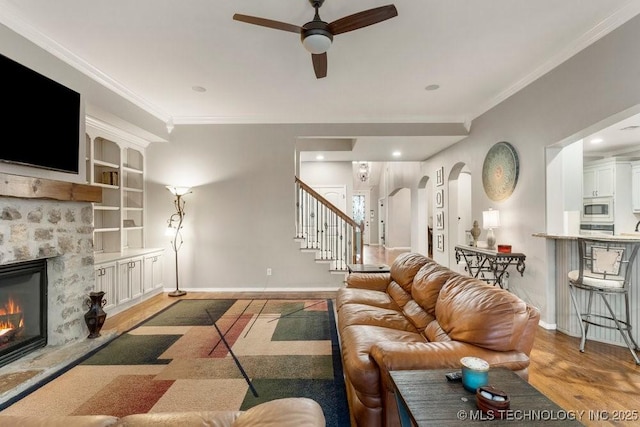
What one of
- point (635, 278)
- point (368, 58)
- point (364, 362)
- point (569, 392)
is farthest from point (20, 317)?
point (635, 278)

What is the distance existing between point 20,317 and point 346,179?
20.6ft

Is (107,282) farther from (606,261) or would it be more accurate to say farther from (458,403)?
(606,261)

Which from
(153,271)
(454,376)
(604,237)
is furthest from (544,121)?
(153,271)

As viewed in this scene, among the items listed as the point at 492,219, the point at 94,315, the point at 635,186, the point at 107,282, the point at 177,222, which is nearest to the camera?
the point at 94,315

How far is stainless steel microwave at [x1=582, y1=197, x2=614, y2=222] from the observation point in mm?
6023

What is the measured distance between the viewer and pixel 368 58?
10.5 feet

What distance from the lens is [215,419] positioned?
1.10m

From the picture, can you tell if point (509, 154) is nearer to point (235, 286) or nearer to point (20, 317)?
point (235, 286)

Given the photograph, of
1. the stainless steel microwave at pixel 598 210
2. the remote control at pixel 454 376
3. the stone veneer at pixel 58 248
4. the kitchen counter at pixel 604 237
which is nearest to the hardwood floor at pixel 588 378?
the kitchen counter at pixel 604 237

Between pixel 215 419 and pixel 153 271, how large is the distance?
13.9 feet

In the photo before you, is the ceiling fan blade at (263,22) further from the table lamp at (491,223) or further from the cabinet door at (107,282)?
the table lamp at (491,223)

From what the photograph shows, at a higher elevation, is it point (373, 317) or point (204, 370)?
point (373, 317)

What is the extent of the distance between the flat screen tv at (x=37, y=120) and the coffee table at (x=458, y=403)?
336cm

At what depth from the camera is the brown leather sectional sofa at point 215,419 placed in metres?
0.99
